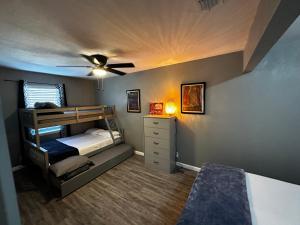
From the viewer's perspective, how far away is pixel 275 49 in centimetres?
208

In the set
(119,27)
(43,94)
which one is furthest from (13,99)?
(119,27)

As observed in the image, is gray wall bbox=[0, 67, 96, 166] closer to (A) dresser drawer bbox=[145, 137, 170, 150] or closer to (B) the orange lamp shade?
(A) dresser drawer bbox=[145, 137, 170, 150]

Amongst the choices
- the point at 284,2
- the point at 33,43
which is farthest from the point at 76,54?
the point at 284,2

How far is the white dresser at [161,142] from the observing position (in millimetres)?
2930

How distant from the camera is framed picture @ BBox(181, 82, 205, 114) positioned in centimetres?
278

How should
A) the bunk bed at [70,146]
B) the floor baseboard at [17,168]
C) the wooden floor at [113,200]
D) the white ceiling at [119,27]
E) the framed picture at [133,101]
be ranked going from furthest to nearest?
the framed picture at [133,101], the floor baseboard at [17,168], the bunk bed at [70,146], the wooden floor at [113,200], the white ceiling at [119,27]

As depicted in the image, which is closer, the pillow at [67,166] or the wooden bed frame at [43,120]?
the pillow at [67,166]

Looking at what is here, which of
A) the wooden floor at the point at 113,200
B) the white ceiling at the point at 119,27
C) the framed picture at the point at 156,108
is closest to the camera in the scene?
the white ceiling at the point at 119,27

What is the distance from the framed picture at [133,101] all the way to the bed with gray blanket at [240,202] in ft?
8.13

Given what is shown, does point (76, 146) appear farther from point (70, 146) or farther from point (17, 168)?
point (17, 168)

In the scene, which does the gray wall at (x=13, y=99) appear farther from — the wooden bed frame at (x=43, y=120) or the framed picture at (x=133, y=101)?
the framed picture at (x=133, y=101)

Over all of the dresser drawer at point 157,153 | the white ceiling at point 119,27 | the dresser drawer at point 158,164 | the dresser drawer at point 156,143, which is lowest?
the dresser drawer at point 158,164

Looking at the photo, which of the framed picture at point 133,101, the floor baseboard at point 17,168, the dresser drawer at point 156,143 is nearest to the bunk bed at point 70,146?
the floor baseboard at point 17,168

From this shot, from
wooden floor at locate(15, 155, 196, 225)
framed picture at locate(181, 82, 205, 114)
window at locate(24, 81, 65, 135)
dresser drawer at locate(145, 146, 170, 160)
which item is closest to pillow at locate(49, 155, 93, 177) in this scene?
wooden floor at locate(15, 155, 196, 225)
